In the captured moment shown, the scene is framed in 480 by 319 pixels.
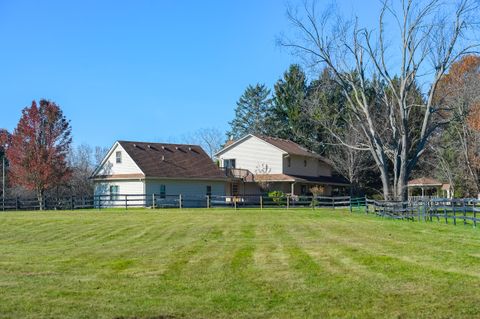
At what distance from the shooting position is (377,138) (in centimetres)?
4138

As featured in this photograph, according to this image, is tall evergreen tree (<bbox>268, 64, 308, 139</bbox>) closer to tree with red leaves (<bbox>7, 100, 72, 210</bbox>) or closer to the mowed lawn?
tree with red leaves (<bbox>7, 100, 72, 210</bbox>)

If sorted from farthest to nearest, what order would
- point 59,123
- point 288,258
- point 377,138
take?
point 59,123 < point 377,138 < point 288,258

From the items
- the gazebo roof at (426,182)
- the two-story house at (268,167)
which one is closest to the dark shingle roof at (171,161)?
the two-story house at (268,167)

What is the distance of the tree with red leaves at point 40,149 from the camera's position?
2055 inches

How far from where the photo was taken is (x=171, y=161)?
53844mm

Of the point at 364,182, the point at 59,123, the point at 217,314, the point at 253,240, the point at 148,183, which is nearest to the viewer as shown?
the point at 217,314

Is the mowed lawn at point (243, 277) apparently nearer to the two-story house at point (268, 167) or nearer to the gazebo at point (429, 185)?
the two-story house at point (268, 167)

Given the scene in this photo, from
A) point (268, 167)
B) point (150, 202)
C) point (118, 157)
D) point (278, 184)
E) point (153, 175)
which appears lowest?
point (150, 202)

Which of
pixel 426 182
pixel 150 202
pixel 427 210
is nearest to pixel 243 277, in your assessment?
pixel 427 210

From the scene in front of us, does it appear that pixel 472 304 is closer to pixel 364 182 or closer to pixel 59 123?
pixel 59 123

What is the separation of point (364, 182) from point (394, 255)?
2143 inches

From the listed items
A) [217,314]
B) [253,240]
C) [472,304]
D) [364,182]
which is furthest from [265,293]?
[364,182]

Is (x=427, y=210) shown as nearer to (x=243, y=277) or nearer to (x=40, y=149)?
(x=243, y=277)

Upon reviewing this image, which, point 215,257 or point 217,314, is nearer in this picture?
A: point 217,314
